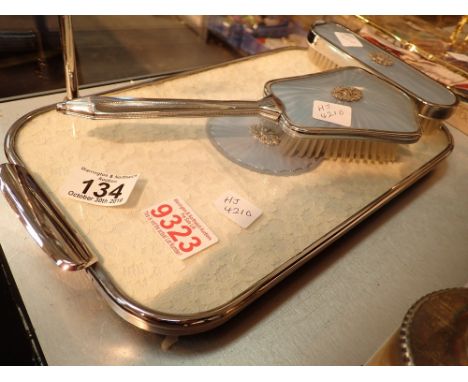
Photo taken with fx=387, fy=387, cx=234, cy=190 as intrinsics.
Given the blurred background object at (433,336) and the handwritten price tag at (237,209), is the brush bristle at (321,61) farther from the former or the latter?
the blurred background object at (433,336)

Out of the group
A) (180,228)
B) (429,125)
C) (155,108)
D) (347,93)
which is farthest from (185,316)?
(429,125)

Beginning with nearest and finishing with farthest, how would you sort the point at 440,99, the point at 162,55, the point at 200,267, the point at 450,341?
the point at 450,341 → the point at 200,267 → the point at 440,99 → the point at 162,55

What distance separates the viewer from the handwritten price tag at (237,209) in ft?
1.50

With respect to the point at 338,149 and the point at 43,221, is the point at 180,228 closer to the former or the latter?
the point at 43,221

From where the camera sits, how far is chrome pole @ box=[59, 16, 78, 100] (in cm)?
50

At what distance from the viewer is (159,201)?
18.1 inches

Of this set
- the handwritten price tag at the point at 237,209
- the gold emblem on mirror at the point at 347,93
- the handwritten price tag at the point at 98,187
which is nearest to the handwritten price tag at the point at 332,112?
the gold emblem on mirror at the point at 347,93

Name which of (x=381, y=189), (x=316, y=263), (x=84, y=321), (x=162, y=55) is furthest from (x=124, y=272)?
(x=162, y=55)

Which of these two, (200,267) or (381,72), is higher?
(381,72)

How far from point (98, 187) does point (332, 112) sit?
1.01 feet

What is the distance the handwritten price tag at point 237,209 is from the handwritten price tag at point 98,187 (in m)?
0.11

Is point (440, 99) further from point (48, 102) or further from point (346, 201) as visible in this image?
point (48, 102)

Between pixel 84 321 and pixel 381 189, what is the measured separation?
1.33 ft

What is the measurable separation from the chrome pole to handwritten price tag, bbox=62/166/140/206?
0.50ft
